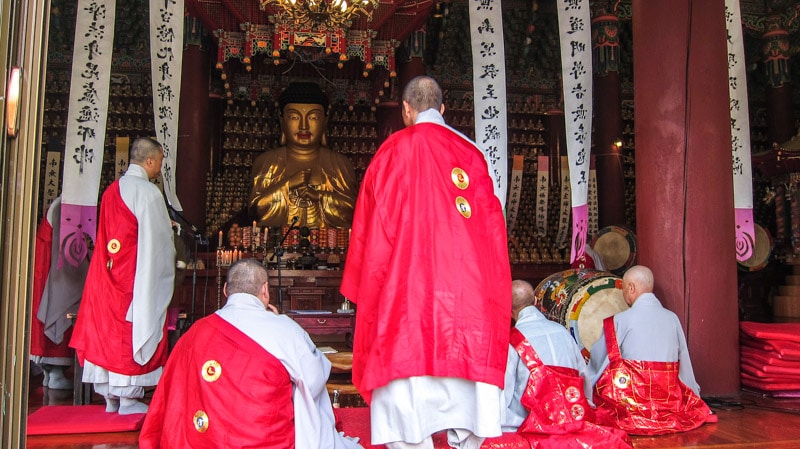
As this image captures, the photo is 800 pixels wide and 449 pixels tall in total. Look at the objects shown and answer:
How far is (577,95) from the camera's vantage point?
4.84m

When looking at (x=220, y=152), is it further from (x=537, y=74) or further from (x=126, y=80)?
(x=537, y=74)

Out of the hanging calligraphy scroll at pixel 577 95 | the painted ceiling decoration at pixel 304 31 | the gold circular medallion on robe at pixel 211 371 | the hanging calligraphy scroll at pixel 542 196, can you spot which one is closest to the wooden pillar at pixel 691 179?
the hanging calligraphy scroll at pixel 577 95

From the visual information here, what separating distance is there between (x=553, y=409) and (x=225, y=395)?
1433 mm

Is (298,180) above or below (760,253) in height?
above

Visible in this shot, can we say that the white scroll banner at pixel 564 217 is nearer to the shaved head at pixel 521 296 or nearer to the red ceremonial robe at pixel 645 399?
the red ceremonial robe at pixel 645 399

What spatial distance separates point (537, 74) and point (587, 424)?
26.6 ft

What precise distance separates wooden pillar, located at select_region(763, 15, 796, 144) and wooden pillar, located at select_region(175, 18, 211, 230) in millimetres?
7358

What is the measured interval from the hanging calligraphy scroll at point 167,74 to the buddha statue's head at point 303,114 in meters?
4.16

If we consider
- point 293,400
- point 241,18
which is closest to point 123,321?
point 293,400

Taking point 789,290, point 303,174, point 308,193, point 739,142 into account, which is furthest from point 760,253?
point 303,174

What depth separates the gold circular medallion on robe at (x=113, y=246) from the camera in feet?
11.5

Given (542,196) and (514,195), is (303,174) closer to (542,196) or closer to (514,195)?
(514,195)

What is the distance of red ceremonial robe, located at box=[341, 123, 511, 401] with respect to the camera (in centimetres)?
250

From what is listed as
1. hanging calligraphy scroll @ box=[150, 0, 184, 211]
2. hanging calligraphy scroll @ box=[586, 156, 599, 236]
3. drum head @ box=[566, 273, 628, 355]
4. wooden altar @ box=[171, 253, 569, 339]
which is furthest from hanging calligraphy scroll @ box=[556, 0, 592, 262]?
hanging calligraphy scroll @ box=[586, 156, 599, 236]
